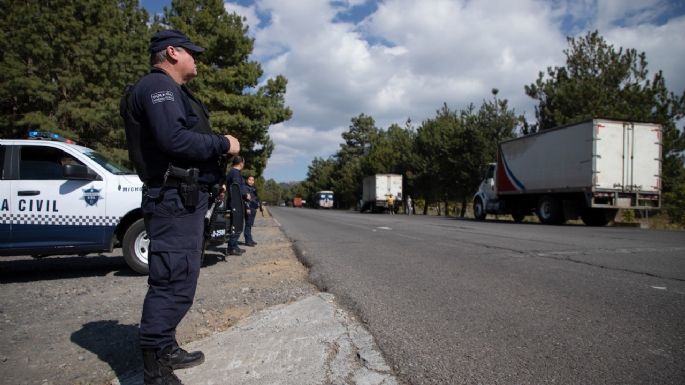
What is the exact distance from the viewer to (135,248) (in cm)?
588

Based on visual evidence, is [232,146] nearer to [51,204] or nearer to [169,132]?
[169,132]

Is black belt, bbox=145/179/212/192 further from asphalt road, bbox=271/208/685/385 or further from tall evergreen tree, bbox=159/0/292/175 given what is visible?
tall evergreen tree, bbox=159/0/292/175

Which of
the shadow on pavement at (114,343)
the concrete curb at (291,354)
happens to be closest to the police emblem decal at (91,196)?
the shadow on pavement at (114,343)

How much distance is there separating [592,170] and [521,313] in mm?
14121

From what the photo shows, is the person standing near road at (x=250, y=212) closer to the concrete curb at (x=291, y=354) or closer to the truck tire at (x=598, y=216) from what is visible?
the concrete curb at (x=291, y=354)

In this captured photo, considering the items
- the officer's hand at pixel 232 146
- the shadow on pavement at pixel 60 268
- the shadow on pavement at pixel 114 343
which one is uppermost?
the officer's hand at pixel 232 146

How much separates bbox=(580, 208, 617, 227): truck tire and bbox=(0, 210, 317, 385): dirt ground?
14.4m

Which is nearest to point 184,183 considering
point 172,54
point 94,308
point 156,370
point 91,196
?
point 172,54

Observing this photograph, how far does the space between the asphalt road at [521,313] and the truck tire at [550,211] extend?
1083 centimetres

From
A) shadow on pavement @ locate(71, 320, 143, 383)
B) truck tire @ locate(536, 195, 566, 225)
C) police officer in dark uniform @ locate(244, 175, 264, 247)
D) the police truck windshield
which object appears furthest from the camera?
truck tire @ locate(536, 195, 566, 225)

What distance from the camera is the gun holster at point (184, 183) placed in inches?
94.2

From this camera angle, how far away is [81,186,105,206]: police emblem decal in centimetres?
576

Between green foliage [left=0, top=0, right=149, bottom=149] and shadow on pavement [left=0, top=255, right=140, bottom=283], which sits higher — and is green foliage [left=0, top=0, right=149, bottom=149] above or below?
above

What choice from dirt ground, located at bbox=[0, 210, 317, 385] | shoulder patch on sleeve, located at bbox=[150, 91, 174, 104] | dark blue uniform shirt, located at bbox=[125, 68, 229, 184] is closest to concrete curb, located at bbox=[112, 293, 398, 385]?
dirt ground, located at bbox=[0, 210, 317, 385]
